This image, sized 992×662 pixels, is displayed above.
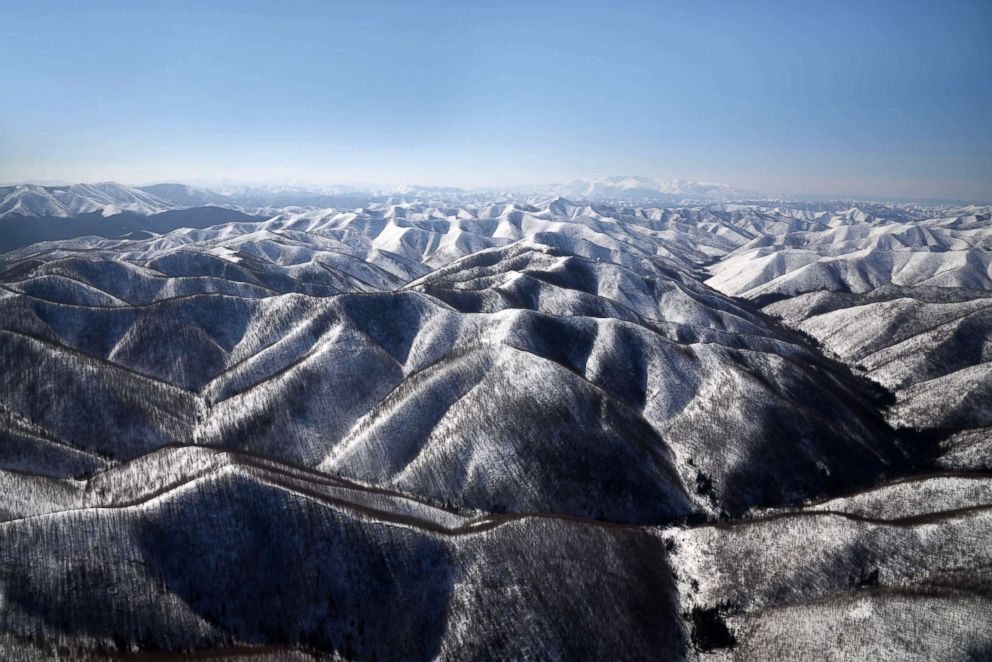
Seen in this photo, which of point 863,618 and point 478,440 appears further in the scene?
point 478,440

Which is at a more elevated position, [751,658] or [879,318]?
[879,318]

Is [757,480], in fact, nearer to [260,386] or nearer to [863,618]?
[863,618]

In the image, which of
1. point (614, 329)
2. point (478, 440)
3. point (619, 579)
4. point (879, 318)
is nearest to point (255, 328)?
point (478, 440)

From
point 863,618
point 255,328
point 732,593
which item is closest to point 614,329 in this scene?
point 732,593

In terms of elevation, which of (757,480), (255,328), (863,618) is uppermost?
(255,328)

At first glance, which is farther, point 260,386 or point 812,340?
point 812,340

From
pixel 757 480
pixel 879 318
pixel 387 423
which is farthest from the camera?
pixel 879 318

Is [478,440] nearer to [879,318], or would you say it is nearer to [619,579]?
[619,579]

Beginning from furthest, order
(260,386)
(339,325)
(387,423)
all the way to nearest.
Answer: (339,325) → (260,386) → (387,423)

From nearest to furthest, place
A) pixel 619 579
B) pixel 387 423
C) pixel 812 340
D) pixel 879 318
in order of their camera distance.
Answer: pixel 619 579
pixel 387 423
pixel 879 318
pixel 812 340
